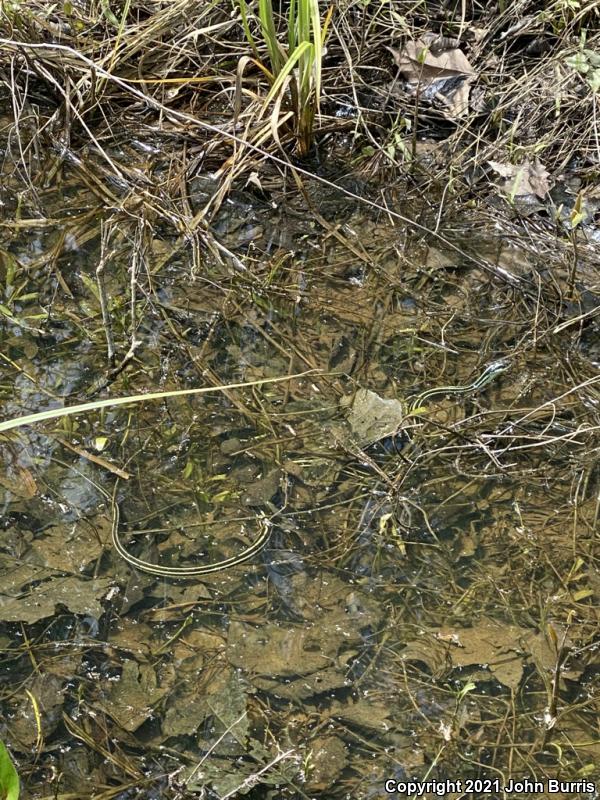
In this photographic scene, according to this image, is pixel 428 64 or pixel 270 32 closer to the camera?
pixel 270 32

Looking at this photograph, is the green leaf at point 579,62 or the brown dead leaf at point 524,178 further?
the brown dead leaf at point 524,178

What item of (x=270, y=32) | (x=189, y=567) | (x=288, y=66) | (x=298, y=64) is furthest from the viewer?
(x=298, y=64)

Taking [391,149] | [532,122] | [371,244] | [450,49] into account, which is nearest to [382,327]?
[371,244]

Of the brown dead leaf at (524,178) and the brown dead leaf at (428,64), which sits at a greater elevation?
the brown dead leaf at (428,64)

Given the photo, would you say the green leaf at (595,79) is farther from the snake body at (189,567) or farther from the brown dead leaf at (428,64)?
the snake body at (189,567)

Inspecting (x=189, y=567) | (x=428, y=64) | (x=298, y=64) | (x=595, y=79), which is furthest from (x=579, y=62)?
(x=189, y=567)

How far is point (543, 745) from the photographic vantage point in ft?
5.67

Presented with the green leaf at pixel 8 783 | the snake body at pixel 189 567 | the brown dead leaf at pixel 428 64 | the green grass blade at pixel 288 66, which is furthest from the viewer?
the brown dead leaf at pixel 428 64

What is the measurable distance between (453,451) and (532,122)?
5.07 ft

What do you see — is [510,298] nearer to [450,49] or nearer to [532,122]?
[532,122]

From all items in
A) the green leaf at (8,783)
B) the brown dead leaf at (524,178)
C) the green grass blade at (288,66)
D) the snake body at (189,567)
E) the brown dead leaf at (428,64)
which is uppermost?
the green grass blade at (288,66)

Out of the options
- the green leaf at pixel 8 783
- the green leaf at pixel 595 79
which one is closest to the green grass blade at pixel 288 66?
the green leaf at pixel 595 79

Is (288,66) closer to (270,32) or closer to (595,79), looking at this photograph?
(270,32)

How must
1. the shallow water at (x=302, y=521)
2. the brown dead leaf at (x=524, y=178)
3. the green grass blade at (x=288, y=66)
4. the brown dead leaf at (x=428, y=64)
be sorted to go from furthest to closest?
the brown dead leaf at (x=428, y=64) → the brown dead leaf at (x=524, y=178) → the green grass blade at (x=288, y=66) → the shallow water at (x=302, y=521)
